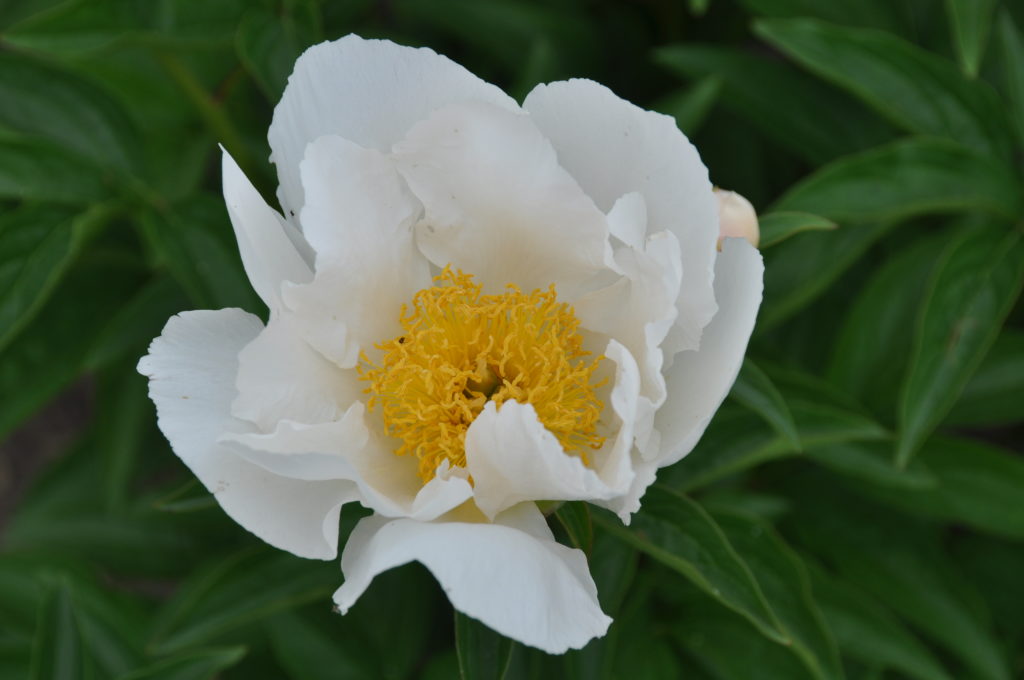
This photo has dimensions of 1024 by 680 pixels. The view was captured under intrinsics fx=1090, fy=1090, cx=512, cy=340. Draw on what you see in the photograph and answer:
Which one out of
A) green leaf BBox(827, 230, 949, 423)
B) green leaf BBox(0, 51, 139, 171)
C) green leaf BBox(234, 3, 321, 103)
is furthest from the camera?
green leaf BBox(827, 230, 949, 423)

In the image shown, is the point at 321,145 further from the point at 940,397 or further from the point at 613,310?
the point at 940,397

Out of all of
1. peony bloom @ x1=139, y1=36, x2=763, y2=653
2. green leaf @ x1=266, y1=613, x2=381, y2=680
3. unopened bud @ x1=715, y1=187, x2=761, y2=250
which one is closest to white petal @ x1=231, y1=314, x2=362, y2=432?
peony bloom @ x1=139, y1=36, x2=763, y2=653

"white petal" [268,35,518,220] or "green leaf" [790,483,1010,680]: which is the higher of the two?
"white petal" [268,35,518,220]

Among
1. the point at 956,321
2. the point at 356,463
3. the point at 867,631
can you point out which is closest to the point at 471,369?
the point at 356,463

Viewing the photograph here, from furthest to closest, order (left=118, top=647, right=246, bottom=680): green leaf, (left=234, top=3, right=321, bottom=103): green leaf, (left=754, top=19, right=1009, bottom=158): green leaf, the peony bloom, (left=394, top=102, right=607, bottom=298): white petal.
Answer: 1. (left=754, top=19, right=1009, bottom=158): green leaf
2. (left=234, top=3, right=321, bottom=103): green leaf
3. (left=118, top=647, right=246, bottom=680): green leaf
4. (left=394, top=102, right=607, bottom=298): white petal
5. the peony bloom

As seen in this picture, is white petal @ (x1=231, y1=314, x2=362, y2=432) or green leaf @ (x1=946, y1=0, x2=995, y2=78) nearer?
white petal @ (x1=231, y1=314, x2=362, y2=432)

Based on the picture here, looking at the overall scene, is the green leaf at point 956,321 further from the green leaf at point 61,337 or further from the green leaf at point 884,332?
the green leaf at point 61,337

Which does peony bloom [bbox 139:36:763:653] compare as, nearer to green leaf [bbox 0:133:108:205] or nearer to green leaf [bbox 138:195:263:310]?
green leaf [bbox 138:195:263:310]

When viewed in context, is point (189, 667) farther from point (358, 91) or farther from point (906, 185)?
point (906, 185)

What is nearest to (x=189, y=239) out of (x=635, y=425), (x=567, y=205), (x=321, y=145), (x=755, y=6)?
(x=321, y=145)
